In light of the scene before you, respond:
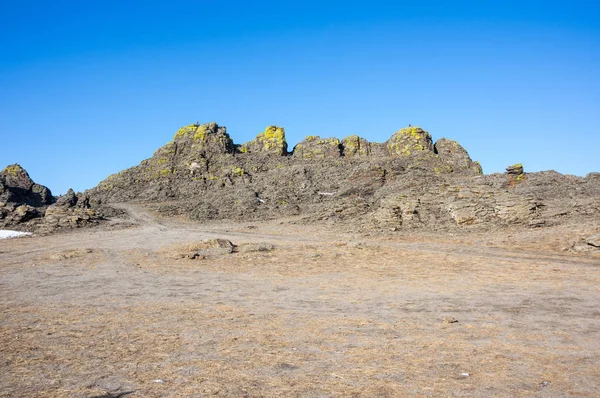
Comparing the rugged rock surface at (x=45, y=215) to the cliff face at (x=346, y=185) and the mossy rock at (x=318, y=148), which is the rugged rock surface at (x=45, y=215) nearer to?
the cliff face at (x=346, y=185)

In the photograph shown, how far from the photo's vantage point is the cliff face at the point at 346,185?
37.0m

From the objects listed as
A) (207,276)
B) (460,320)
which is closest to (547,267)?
(460,320)

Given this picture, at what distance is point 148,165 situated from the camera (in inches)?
Result: 3634

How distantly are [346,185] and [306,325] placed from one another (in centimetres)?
5843

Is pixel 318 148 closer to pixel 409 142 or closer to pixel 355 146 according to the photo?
pixel 355 146

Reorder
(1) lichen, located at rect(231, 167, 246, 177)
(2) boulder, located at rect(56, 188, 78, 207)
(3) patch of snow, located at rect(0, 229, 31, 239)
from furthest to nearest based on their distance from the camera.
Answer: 1. (1) lichen, located at rect(231, 167, 246, 177)
2. (2) boulder, located at rect(56, 188, 78, 207)
3. (3) patch of snow, located at rect(0, 229, 31, 239)

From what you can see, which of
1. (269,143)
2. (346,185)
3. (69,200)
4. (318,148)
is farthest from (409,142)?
(69,200)

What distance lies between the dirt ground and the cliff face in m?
12.1

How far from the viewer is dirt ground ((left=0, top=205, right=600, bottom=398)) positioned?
7.39 metres

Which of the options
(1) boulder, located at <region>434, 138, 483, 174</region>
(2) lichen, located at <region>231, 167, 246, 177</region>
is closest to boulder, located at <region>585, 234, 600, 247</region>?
(1) boulder, located at <region>434, 138, 483, 174</region>

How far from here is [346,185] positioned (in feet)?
227

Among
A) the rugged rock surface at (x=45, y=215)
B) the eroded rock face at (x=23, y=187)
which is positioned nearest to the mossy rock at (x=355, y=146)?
the rugged rock surface at (x=45, y=215)

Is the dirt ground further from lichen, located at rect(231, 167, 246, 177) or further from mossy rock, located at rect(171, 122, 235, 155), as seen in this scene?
mossy rock, located at rect(171, 122, 235, 155)

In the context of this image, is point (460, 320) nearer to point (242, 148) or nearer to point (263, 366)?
point (263, 366)
